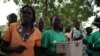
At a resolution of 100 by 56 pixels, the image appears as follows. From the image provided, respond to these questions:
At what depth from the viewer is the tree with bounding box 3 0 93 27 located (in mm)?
22506

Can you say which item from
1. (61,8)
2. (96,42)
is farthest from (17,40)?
(61,8)

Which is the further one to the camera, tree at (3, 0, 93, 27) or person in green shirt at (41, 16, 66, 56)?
tree at (3, 0, 93, 27)

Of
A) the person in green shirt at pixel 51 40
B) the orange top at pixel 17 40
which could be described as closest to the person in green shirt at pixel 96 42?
the person in green shirt at pixel 51 40

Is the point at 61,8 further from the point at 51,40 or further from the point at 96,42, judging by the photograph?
the point at 51,40

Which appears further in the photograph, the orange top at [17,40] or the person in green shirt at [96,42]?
the person in green shirt at [96,42]

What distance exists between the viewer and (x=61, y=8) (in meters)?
32.3

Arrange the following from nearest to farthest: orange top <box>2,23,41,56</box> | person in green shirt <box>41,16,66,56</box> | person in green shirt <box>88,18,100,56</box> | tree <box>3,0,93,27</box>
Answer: orange top <box>2,23,41,56</box> → person in green shirt <box>41,16,66,56</box> → person in green shirt <box>88,18,100,56</box> → tree <box>3,0,93,27</box>

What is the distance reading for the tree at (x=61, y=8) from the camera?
73.8ft

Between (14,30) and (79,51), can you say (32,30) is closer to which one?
(14,30)

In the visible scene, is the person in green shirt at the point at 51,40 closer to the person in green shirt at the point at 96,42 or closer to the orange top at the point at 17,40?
the orange top at the point at 17,40

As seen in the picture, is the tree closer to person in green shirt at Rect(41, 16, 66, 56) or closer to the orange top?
person in green shirt at Rect(41, 16, 66, 56)

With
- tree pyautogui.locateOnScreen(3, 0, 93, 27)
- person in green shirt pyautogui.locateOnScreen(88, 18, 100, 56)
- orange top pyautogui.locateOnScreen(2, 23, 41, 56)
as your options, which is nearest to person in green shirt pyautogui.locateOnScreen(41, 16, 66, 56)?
orange top pyautogui.locateOnScreen(2, 23, 41, 56)

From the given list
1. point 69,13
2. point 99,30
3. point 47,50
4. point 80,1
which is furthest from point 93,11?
point 47,50

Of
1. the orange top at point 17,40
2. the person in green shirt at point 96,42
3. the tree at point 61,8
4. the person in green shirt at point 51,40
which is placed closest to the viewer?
the orange top at point 17,40
